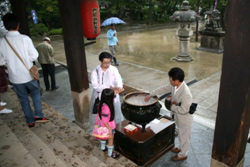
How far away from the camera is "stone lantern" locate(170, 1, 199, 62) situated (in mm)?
9625

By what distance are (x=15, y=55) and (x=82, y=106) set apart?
5.27 feet

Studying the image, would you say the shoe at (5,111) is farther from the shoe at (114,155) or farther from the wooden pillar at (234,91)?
the wooden pillar at (234,91)

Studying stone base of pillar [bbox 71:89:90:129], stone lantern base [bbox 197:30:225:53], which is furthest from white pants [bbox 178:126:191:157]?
stone lantern base [bbox 197:30:225:53]

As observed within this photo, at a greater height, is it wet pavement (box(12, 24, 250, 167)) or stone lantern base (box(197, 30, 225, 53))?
stone lantern base (box(197, 30, 225, 53))

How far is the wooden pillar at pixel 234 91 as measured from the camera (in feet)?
6.23

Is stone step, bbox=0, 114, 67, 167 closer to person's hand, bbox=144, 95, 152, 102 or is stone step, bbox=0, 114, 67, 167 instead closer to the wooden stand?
the wooden stand

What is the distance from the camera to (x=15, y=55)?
3.50 metres

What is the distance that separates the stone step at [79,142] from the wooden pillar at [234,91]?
150 centimetres

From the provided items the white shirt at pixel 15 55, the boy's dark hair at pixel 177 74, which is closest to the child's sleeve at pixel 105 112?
the boy's dark hair at pixel 177 74

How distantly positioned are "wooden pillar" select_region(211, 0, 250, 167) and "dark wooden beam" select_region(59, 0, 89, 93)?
267cm

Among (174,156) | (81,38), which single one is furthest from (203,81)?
(81,38)

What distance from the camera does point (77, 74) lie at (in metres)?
4.18

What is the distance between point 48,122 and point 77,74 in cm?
113

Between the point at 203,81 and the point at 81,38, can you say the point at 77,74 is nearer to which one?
the point at 81,38
